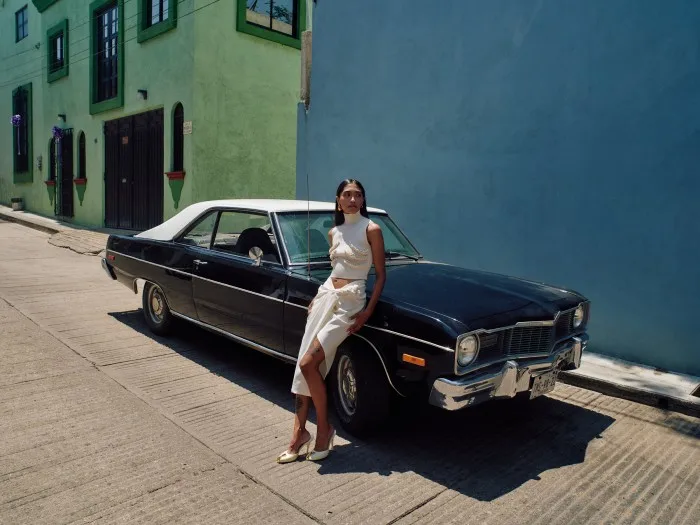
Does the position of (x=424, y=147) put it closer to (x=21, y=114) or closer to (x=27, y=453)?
(x=27, y=453)

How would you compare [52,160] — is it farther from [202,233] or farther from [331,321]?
[331,321]

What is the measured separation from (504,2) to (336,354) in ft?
15.9

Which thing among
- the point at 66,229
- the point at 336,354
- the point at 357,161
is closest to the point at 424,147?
the point at 357,161

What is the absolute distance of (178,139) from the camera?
13039 mm

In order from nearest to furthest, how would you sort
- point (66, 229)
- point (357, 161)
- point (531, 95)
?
1. point (531, 95)
2. point (357, 161)
3. point (66, 229)

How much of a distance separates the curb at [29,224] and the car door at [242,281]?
12.0 meters

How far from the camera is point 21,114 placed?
21312 millimetres

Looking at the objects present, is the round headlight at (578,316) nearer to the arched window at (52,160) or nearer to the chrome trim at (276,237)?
the chrome trim at (276,237)

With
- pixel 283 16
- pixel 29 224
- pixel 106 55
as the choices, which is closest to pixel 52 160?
pixel 29 224

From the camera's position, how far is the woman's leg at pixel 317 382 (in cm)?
352

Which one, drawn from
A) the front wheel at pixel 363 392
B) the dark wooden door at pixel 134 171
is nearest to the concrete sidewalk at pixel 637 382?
the front wheel at pixel 363 392

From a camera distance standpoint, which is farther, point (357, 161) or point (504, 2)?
point (357, 161)

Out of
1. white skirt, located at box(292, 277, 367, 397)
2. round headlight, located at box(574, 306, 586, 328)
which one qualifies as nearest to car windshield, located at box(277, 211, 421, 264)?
white skirt, located at box(292, 277, 367, 397)

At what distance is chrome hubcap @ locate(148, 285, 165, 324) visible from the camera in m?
6.02
